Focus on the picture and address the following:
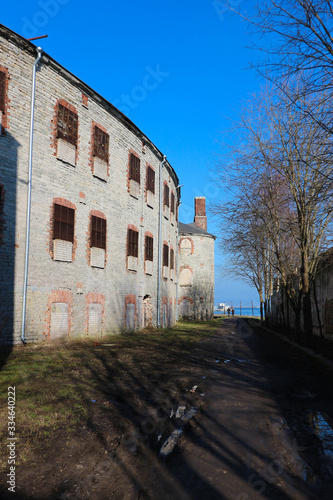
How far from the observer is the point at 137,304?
18672 mm

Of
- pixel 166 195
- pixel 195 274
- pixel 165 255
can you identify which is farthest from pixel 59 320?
pixel 195 274

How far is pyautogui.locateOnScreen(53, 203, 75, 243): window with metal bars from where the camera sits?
1280 centimetres

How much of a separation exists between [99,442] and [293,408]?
10.5 feet

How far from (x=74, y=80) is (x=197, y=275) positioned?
27714 mm

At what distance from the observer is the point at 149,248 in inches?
798

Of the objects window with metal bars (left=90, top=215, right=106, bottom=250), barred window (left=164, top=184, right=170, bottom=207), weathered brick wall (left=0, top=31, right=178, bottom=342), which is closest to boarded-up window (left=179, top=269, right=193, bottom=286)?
barred window (left=164, top=184, right=170, bottom=207)

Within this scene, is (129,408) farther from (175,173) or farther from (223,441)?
(175,173)

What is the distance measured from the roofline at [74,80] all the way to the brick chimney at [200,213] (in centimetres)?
2377

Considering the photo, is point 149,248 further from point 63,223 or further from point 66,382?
point 66,382

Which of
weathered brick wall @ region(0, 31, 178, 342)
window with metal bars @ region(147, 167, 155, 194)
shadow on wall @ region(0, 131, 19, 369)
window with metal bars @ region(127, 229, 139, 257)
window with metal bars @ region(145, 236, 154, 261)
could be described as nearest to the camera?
shadow on wall @ region(0, 131, 19, 369)

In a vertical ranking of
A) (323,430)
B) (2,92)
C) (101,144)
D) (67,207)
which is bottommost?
(323,430)

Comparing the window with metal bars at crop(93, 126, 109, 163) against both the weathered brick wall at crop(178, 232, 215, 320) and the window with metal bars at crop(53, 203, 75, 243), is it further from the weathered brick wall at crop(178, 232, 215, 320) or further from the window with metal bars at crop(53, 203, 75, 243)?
the weathered brick wall at crop(178, 232, 215, 320)

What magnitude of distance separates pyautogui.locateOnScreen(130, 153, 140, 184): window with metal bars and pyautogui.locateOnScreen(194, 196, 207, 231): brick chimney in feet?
84.8

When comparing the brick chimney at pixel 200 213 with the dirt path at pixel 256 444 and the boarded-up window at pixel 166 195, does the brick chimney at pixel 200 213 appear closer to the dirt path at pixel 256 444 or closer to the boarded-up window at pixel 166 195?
the boarded-up window at pixel 166 195
